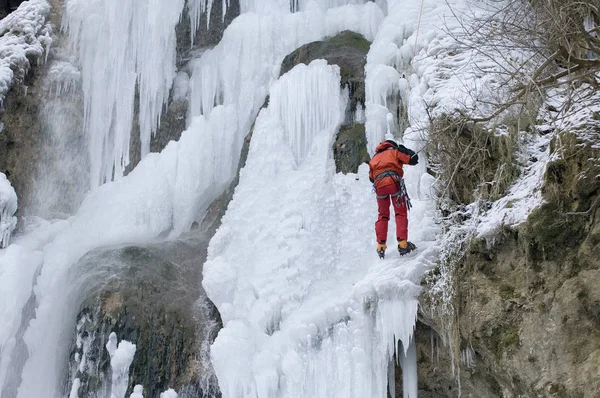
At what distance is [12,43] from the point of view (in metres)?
11.1

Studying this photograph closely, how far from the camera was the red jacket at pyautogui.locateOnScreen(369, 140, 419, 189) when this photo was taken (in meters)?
6.16

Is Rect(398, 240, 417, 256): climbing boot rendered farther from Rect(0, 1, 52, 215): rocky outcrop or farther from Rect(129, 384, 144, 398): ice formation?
Rect(0, 1, 52, 215): rocky outcrop

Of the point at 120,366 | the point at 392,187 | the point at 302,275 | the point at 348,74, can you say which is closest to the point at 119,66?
the point at 348,74

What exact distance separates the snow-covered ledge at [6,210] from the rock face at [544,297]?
6.65 m

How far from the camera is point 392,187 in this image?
20.0 ft

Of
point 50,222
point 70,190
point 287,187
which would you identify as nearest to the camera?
point 287,187

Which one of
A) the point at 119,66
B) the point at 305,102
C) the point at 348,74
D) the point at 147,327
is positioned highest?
the point at 119,66

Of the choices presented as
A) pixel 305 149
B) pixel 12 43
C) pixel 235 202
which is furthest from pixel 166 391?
pixel 12 43

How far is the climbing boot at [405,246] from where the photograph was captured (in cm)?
601

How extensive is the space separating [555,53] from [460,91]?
5.84 ft

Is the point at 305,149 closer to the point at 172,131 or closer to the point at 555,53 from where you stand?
the point at 172,131

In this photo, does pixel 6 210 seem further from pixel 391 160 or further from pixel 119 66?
pixel 391 160

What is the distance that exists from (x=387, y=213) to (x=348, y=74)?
3.48 metres

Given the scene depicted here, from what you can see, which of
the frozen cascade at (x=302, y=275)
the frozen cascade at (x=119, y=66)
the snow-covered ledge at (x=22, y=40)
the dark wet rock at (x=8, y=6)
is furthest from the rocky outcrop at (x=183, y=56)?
the dark wet rock at (x=8, y=6)
